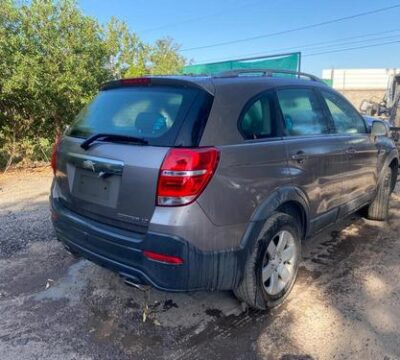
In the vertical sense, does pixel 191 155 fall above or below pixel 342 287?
above

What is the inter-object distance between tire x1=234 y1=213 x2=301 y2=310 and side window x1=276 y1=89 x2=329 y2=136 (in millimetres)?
771

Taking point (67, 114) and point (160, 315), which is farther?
point (67, 114)

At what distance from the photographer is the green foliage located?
→ 759 cm

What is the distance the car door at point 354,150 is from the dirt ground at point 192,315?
645mm

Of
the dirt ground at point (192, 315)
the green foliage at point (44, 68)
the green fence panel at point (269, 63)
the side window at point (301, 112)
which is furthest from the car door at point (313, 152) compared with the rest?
the green foliage at point (44, 68)

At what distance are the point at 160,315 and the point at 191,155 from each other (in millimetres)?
1453

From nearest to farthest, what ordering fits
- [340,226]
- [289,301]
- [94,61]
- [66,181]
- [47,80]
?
[66,181], [289,301], [340,226], [47,80], [94,61]

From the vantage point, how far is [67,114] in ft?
29.8

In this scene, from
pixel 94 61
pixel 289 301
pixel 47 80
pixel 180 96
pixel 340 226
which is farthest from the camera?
pixel 94 61

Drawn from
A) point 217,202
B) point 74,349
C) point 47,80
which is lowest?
point 74,349

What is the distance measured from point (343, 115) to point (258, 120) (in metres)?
1.61

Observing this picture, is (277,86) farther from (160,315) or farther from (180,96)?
(160,315)

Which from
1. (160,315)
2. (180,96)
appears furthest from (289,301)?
(180,96)

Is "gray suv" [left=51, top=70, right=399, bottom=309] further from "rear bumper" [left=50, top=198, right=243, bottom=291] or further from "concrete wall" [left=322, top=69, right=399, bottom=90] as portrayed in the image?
"concrete wall" [left=322, top=69, right=399, bottom=90]
